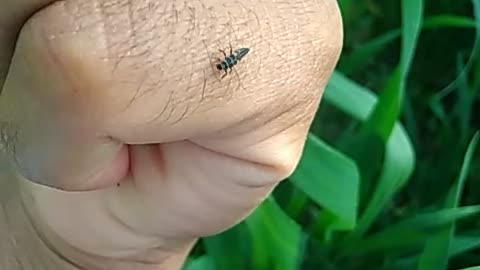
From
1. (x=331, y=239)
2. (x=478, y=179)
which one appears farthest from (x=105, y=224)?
(x=478, y=179)

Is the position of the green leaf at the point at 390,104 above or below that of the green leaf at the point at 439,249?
above

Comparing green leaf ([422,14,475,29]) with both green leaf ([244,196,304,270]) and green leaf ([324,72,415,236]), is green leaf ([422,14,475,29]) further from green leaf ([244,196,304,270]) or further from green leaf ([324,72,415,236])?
green leaf ([244,196,304,270])

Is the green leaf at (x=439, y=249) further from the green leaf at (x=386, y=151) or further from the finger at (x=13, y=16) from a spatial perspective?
the finger at (x=13, y=16)

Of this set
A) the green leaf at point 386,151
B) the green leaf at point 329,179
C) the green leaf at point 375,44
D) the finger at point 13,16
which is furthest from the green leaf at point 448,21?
the finger at point 13,16

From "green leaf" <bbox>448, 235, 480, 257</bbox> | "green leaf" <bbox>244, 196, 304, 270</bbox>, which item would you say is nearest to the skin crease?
"green leaf" <bbox>244, 196, 304, 270</bbox>

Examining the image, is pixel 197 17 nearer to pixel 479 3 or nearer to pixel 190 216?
pixel 190 216

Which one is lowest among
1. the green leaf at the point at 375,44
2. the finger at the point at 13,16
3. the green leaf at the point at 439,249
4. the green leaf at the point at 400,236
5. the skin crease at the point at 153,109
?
the green leaf at the point at 400,236
